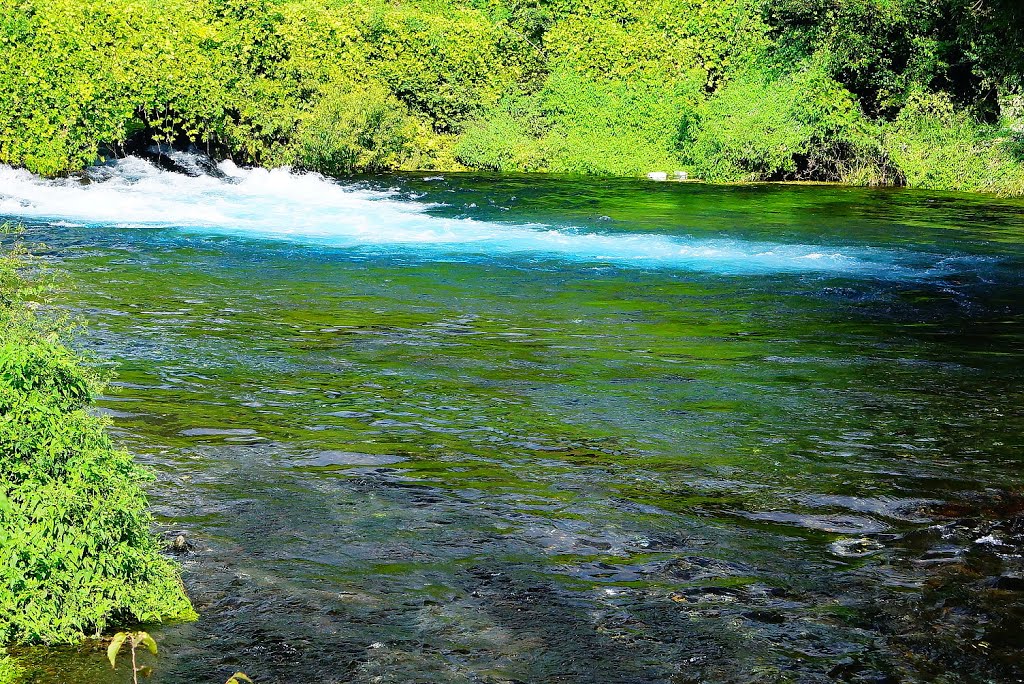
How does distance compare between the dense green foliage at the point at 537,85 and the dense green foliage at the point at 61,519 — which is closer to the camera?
the dense green foliage at the point at 61,519

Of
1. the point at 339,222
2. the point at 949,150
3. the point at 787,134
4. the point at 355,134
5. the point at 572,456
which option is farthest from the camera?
the point at 355,134

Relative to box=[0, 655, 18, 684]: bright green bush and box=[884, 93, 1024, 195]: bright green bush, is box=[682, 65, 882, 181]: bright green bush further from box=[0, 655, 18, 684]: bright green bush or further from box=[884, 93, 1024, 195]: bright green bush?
box=[0, 655, 18, 684]: bright green bush

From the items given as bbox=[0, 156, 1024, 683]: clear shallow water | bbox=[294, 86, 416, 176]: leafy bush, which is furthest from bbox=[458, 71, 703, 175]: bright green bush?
bbox=[0, 156, 1024, 683]: clear shallow water

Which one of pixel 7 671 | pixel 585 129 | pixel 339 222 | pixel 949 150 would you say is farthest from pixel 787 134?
pixel 7 671

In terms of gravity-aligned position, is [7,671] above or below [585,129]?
below

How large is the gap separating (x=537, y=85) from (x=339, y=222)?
482 inches

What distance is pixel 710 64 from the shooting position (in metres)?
28.2

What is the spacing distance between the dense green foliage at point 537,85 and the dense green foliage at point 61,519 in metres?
18.2

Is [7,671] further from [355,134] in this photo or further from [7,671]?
[355,134]

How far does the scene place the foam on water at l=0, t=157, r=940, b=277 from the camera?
1561 centimetres

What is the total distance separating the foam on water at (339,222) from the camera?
1561 cm

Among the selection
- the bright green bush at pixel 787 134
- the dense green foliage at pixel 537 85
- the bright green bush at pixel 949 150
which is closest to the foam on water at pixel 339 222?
the dense green foliage at pixel 537 85

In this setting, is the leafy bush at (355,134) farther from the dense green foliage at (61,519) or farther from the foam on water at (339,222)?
the dense green foliage at (61,519)

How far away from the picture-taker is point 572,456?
23.0ft
